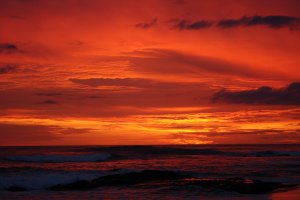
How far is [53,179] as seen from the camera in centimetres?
2316

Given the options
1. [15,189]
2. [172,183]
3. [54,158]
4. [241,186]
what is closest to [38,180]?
[15,189]

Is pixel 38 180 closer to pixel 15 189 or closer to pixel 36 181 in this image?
pixel 36 181

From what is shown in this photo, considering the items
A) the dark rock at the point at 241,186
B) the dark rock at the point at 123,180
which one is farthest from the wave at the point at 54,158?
the dark rock at the point at 241,186

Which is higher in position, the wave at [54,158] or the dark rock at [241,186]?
the wave at [54,158]

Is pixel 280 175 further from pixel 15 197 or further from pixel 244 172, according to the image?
pixel 15 197

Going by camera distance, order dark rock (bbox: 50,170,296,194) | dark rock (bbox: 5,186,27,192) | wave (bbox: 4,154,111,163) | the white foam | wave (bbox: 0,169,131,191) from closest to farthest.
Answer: dark rock (bbox: 50,170,296,194), dark rock (bbox: 5,186,27,192), wave (bbox: 0,169,131,191), the white foam, wave (bbox: 4,154,111,163)

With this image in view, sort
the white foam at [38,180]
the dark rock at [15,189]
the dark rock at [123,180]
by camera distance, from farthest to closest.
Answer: the white foam at [38,180], the dark rock at [123,180], the dark rock at [15,189]

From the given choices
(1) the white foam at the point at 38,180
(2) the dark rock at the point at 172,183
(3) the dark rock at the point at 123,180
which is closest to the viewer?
(2) the dark rock at the point at 172,183

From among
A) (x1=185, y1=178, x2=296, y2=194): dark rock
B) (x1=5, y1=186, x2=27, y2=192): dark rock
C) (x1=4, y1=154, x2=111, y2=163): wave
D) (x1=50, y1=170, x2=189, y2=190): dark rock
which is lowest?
(x1=185, y1=178, x2=296, y2=194): dark rock

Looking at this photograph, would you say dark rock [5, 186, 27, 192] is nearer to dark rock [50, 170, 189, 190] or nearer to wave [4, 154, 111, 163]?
dark rock [50, 170, 189, 190]

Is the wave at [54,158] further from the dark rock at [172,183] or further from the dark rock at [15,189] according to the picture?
the dark rock at [15,189]

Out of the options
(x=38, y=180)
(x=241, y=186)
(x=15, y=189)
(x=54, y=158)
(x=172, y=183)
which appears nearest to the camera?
(x=241, y=186)

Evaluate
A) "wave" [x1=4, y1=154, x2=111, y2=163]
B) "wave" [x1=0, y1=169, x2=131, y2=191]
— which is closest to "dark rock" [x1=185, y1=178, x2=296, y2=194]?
"wave" [x1=0, y1=169, x2=131, y2=191]

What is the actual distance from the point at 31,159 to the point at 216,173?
85.3 ft
